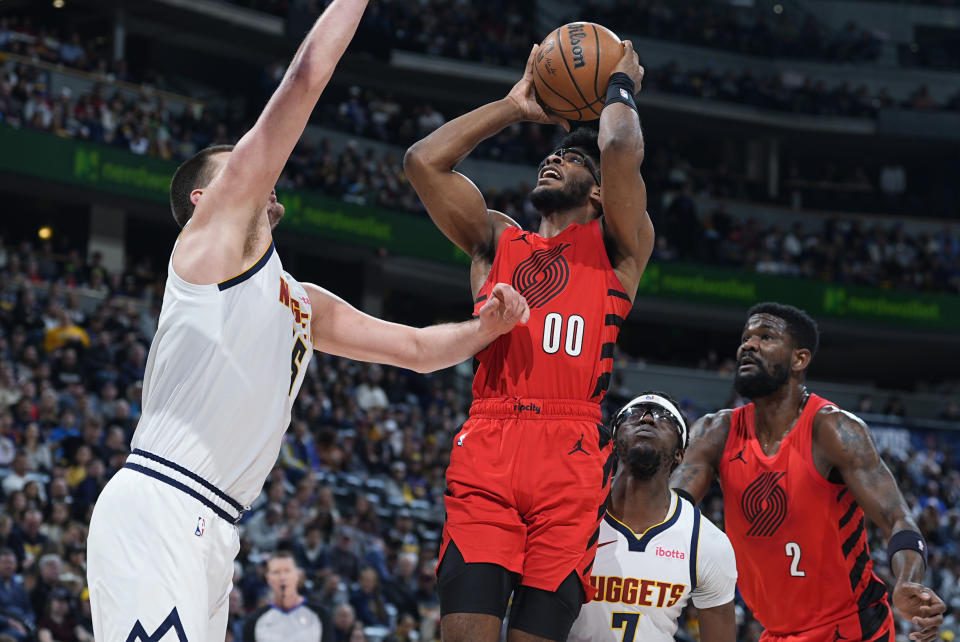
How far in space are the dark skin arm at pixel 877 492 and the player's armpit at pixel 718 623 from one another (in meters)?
0.84

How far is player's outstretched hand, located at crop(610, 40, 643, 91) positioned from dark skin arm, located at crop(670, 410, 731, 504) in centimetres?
193

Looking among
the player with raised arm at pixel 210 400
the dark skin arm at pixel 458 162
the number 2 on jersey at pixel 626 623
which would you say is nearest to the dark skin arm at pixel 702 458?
the number 2 on jersey at pixel 626 623

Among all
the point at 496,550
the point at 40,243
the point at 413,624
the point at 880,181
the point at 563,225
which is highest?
the point at 880,181

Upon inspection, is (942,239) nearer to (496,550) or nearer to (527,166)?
(527,166)

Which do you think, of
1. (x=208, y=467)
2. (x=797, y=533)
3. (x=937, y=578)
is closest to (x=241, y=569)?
(x=797, y=533)

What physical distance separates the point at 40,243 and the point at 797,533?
2137cm

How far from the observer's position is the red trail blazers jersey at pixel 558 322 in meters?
4.81

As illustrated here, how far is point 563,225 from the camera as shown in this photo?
17.1ft

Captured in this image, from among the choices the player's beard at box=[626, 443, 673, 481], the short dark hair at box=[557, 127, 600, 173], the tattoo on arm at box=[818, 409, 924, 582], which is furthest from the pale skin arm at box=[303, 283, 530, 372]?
the tattoo on arm at box=[818, 409, 924, 582]

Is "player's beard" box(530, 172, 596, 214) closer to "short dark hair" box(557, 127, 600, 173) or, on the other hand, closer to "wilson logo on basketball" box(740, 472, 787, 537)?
"short dark hair" box(557, 127, 600, 173)

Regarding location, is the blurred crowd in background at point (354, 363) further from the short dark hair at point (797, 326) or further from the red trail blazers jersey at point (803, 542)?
the short dark hair at point (797, 326)

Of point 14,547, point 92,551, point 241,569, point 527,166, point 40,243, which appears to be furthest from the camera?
point 527,166

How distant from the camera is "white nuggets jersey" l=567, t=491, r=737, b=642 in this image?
5.54m

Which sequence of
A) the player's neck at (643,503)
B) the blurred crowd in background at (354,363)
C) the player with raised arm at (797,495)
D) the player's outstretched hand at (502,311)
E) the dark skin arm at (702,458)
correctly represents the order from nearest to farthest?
the player's outstretched hand at (502,311), the player with raised arm at (797,495), the player's neck at (643,503), the dark skin arm at (702,458), the blurred crowd in background at (354,363)
